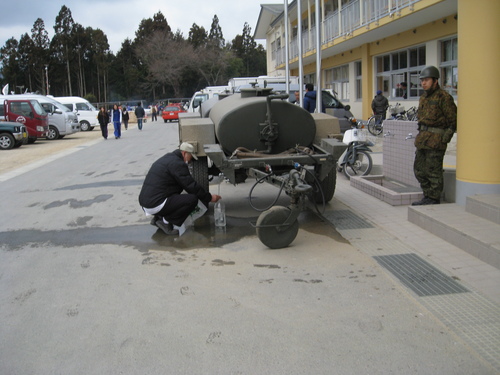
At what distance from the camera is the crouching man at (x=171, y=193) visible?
7.00 meters

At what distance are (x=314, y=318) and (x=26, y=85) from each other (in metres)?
83.2

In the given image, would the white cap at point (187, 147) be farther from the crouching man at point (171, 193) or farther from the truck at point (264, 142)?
the truck at point (264, 142)

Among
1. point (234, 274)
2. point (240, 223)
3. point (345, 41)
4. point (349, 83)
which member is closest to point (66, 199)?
point (240, 223)

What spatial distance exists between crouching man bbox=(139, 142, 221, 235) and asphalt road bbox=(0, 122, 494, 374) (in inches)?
12.4

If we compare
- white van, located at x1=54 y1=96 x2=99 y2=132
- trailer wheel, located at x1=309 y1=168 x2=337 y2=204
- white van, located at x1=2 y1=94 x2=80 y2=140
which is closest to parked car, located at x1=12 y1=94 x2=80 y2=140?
white van, located at x1=2 y1=94 x2=80 y2=140

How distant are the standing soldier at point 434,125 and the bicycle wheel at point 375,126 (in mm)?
12810

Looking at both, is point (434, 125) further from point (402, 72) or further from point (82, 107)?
point (82, 107)

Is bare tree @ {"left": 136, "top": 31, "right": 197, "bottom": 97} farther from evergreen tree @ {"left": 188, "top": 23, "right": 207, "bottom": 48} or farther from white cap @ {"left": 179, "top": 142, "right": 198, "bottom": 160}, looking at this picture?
white cap @ {"left": 179, "top": 142, "right": 198, "bottom": 160}

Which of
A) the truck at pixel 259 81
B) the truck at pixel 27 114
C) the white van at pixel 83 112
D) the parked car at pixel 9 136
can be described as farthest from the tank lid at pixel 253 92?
the white van at pixel 83 112

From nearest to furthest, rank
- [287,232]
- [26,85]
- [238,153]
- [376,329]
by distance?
[376,329], [287,232], [238,153], [26,85]

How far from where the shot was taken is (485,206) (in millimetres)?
6309

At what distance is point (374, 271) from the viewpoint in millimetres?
5441

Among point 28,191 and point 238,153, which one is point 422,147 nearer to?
point 238,153

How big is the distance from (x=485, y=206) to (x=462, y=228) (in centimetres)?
55
